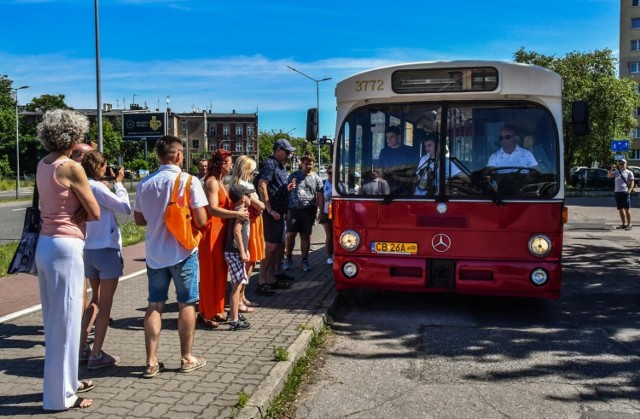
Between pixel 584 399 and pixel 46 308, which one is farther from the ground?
pixel 46 308

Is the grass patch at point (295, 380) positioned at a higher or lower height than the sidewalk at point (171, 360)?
lower

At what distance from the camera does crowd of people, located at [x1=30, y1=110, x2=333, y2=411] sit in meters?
3.83

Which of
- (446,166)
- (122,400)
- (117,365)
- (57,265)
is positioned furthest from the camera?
(446,166)

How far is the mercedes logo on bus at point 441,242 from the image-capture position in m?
6.63

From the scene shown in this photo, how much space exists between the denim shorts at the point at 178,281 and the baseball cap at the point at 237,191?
1.73 m

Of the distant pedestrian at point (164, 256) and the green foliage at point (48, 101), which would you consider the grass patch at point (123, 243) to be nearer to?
the distant pedestrian at point (164, 256)

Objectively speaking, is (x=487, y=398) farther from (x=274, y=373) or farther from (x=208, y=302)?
(x=208, y=302)

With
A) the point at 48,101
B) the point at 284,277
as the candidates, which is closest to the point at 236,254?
the point at 284,277

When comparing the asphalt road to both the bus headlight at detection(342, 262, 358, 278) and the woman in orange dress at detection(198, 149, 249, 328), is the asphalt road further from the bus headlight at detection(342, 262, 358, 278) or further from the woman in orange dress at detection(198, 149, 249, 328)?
the woman in orange dress at detection(198, 149, 249, 328)

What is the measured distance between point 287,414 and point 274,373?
481 mm

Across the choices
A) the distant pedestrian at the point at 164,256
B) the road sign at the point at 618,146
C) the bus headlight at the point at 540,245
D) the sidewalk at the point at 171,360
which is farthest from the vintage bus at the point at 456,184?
the road sign at the point at 618,146

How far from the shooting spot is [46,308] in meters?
3.87

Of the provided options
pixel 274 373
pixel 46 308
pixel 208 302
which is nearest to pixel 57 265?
pixel 46 308

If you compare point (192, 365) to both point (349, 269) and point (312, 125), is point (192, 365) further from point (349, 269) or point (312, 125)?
point (312, 125)
